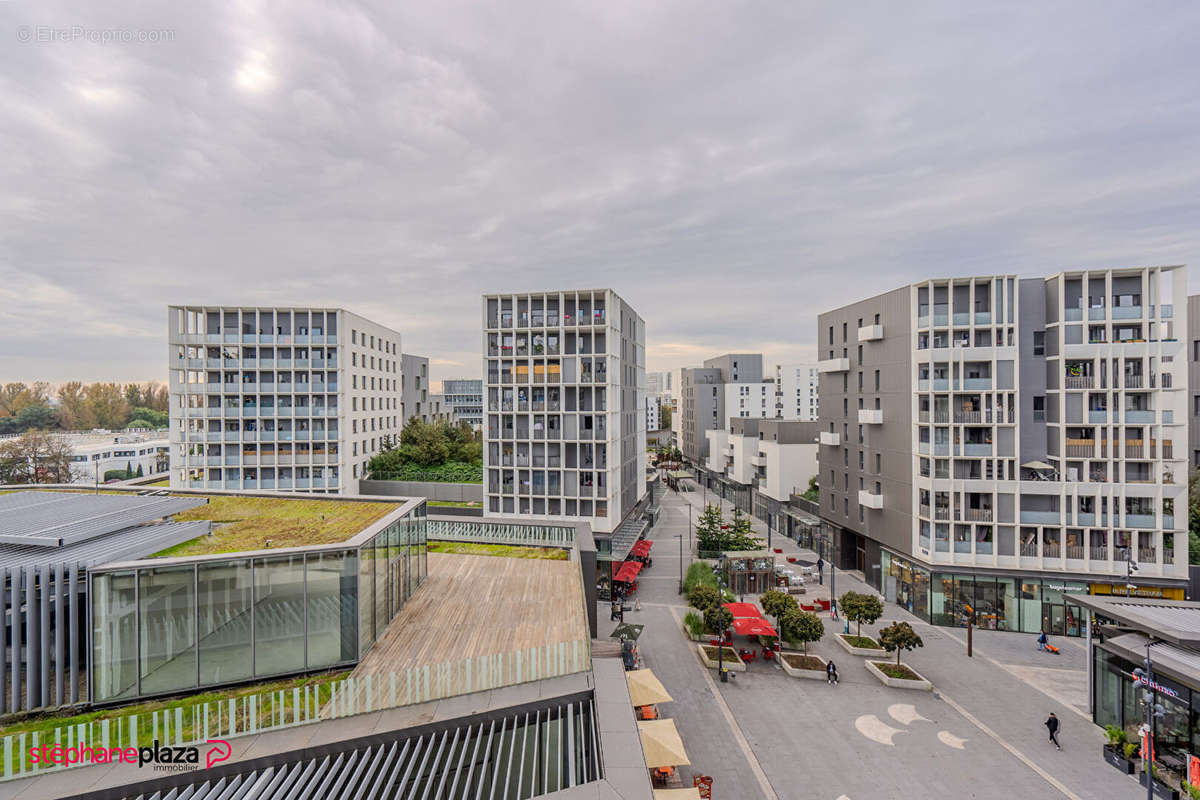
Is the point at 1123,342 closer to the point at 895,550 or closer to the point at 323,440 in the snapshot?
the point at 895,550

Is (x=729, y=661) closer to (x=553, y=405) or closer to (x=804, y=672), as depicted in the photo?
(x=804, y=672)

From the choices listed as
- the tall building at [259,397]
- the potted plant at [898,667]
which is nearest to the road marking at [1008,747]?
the potted plant at [898,667]

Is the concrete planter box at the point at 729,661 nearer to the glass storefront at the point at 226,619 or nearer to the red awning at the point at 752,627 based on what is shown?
the red awning at the point at 752,627

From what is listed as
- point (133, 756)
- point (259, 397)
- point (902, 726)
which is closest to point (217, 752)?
point (133, 756)

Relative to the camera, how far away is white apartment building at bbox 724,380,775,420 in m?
92.4

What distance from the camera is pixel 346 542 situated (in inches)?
504

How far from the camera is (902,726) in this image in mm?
Answer: 20562

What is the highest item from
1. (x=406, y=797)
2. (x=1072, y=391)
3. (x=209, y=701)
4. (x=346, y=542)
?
(x=1072, y=391)

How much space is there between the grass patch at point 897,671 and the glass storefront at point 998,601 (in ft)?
28.1

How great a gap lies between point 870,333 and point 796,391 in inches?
2271

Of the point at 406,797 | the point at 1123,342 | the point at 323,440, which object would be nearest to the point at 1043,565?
the point at 1123,342

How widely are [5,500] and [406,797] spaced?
18820 mm

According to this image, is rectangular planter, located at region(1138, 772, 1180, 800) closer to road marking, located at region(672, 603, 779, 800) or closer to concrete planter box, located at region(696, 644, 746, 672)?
road marking, located at region(672, 603, 779, 800)

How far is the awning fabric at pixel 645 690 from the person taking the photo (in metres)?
19.0
